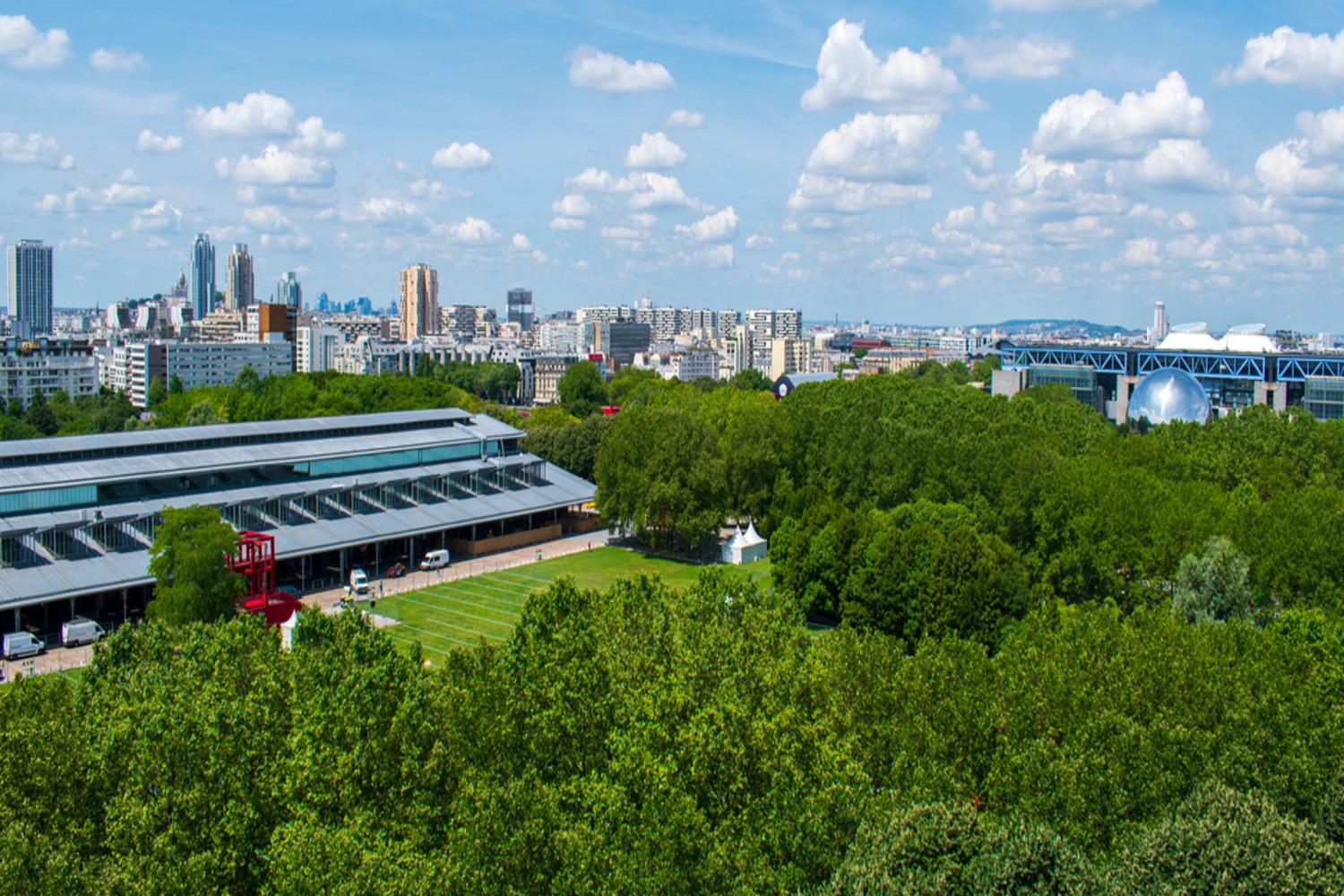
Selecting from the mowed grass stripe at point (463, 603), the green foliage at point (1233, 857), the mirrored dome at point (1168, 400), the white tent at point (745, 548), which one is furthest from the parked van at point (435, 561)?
the mirrored dome at point (1168, 400)

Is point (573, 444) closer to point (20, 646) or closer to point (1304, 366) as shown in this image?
point (20, 646)

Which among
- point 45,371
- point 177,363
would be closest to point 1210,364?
point 177,363

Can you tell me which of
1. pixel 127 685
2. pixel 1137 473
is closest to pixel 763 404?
pixel 1137 473

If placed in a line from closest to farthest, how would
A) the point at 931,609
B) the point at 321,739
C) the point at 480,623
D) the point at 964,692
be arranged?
the point at 321,739
the point at 964,692
the point at 931,609
the point at 480,623

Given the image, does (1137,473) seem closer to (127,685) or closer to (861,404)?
(861,404)

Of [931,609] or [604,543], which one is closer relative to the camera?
[931,609]

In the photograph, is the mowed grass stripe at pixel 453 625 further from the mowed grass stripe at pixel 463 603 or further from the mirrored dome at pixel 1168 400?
the mirrored dome at pixel 1168 400
